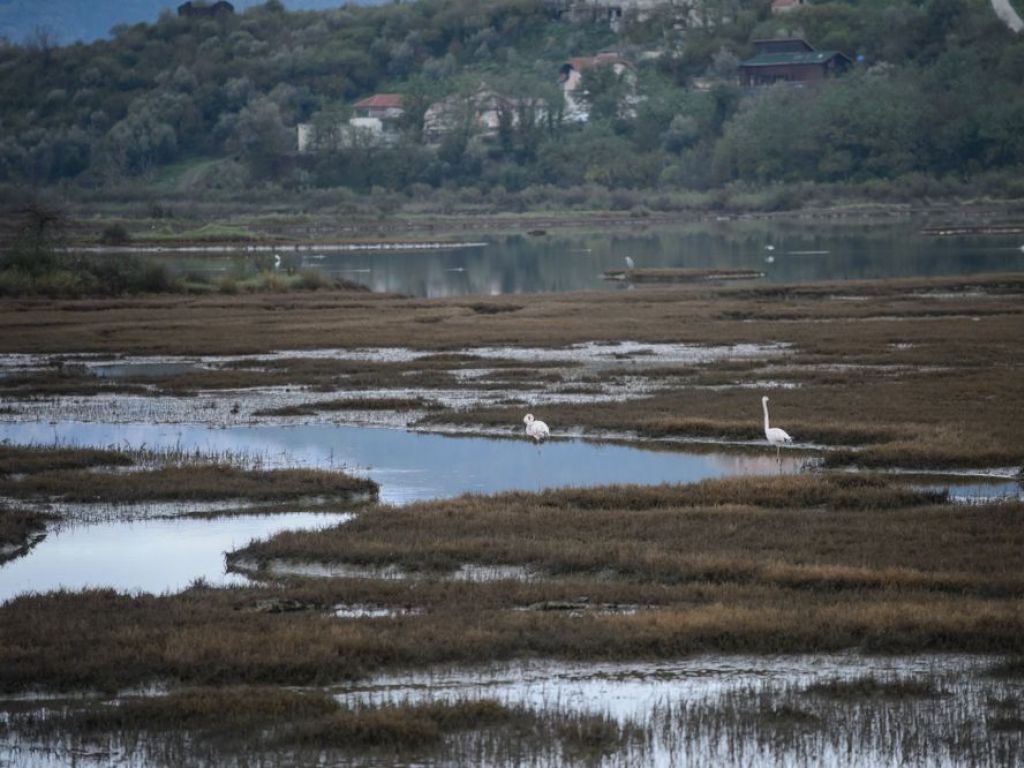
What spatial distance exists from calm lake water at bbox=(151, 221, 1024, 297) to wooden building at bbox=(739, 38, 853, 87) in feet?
178

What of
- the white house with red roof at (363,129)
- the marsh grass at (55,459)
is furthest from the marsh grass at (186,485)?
the white house with red roof at (363,129)

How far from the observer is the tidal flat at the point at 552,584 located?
13266mm

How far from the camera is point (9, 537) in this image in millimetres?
20969

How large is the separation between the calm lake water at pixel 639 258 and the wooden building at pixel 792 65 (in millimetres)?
54229

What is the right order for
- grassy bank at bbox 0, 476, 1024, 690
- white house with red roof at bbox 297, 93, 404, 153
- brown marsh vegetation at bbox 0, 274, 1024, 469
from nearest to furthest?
1. grassy bank at bbox 0, 476, 1024, 690
2. brown marsh vegetation at bbox 0, 274, 1024, 469
3. white house with red roof at bbox 297, 93, 404, 153

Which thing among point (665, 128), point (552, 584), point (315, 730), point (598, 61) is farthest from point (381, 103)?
point (315, 730)

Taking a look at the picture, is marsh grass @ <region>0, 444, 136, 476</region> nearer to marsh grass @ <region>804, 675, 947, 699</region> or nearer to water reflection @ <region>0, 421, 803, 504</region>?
water reflection @ <region>0, 421, 803, 504</region>

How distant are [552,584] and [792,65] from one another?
16371 centimetres

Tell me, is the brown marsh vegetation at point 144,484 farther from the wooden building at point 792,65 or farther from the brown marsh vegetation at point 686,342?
the wooden building at point 792,65

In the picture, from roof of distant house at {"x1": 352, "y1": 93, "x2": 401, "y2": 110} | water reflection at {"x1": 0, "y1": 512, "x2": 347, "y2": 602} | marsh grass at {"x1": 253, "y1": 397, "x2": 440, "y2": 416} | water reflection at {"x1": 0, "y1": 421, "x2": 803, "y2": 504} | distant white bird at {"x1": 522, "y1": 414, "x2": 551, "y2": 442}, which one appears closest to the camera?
water reflection at {"x1": 0, "y1": 512, "x2": 347, "y2": 602}

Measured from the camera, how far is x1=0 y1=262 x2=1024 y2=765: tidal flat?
43.5 feet

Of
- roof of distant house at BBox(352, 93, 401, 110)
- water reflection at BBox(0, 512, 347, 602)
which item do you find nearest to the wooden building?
roof of distant house at BBox(352, 93, 401, 110)

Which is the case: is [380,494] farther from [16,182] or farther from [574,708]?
[16,182]

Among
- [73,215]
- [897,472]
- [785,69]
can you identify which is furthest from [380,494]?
[785,69]
